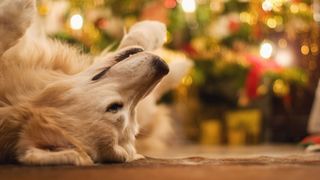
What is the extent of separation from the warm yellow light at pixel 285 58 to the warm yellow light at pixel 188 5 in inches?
20.7

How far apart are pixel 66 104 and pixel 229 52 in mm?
1886

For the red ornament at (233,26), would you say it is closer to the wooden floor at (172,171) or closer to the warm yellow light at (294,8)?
the warm yellow light at (294,8)

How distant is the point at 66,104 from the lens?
1331 mm

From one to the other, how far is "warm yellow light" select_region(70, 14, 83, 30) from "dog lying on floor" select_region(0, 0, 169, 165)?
1.31 meters

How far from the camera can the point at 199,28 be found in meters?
3.02

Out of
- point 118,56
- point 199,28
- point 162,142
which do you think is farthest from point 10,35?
point 199,28

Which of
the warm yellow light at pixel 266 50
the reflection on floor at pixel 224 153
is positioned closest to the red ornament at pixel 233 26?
the warm yellow light at pixel 266 50

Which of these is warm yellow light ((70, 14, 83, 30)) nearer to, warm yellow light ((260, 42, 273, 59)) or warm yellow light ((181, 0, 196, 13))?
warm yellow light ((181, 0, 196, 13))

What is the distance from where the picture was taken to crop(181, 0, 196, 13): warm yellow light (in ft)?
9.10

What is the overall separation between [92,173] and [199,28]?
6.65 ft

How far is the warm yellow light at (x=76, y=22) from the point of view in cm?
278

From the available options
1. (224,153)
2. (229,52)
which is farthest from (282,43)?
(224,153)

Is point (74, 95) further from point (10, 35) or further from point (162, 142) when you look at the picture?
point (162, 142)

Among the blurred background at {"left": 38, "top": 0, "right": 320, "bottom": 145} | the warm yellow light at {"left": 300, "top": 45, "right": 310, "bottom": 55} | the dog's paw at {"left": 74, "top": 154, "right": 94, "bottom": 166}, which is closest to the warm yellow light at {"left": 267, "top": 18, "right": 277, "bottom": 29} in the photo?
the blurred background at {"left": 38, "top": 0, "right": 320, "bottom": 145}
